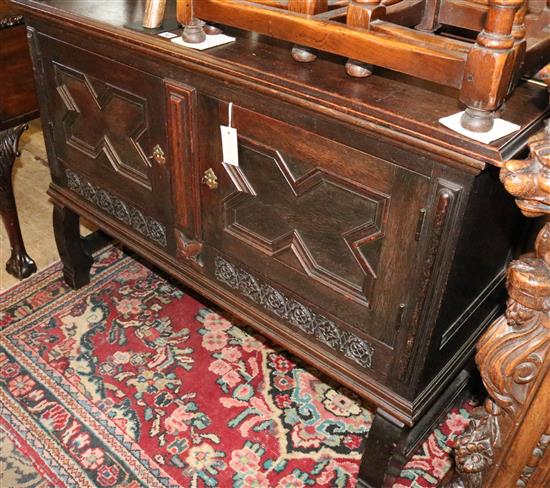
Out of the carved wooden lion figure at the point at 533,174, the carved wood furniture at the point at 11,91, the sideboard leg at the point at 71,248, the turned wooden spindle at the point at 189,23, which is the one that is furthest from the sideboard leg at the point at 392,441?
the carved wood furniture at the point at 11,91

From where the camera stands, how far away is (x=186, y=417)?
1.61 meters

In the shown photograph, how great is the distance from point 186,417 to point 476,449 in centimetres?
79

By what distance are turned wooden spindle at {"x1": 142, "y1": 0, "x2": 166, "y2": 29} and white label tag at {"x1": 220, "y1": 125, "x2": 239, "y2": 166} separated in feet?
0.98

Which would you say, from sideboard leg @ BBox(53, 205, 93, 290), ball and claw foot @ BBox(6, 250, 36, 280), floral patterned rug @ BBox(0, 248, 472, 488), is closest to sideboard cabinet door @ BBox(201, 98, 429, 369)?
floral patterned rug @ BBox(0, 248, 472, 488)

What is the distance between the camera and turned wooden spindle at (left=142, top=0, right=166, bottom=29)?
4.22 ft

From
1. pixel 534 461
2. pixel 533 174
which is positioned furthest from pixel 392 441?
pixel 533 174

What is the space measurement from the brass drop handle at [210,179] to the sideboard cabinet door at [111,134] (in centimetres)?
12

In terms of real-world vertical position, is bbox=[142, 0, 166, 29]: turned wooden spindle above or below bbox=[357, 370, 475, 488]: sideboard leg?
above

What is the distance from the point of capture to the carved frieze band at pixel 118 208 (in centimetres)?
152

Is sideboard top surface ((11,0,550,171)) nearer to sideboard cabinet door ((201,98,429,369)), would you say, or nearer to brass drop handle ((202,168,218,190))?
sideboard cabinet door ((201,98,429,369))

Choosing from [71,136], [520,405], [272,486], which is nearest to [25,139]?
[71,136]

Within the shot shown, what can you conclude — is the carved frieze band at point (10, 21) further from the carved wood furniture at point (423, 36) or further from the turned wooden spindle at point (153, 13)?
the carved wood furniture at point (423, 36)

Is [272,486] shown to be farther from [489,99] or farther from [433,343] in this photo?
[489,99]

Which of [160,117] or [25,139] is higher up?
[160,117]
